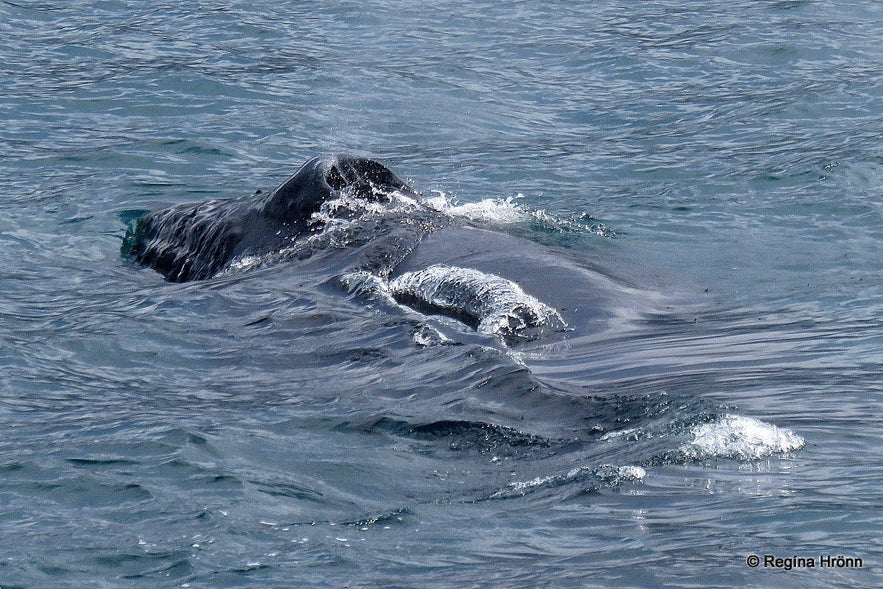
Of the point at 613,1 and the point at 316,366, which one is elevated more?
the point at 613,1

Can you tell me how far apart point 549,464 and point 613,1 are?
14.0 m

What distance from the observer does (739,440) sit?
5.30 m

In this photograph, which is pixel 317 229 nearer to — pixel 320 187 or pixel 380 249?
pixel 320 187

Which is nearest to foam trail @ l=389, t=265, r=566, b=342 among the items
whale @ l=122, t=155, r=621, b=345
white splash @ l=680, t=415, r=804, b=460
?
whale @ l=122, t=155, r=621, b=345

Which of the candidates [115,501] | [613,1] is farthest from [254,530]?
[613,1]

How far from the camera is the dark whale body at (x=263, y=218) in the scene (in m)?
9.24

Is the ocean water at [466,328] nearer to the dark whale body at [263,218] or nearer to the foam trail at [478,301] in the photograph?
the foam trail at [478,301]

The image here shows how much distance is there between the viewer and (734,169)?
39.4 feet

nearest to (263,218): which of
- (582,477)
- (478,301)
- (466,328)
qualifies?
(478,301)

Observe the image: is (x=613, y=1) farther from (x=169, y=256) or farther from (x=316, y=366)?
(x=316, y=366)

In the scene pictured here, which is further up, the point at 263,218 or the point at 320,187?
the point at 320,187

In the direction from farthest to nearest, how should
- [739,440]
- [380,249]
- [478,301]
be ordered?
[380,249] < [478,301] < [739,440]

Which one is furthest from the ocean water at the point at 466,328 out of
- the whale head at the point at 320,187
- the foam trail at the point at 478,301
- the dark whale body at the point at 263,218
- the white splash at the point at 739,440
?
the whale head at the point at 320,187

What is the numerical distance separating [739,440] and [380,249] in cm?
383
